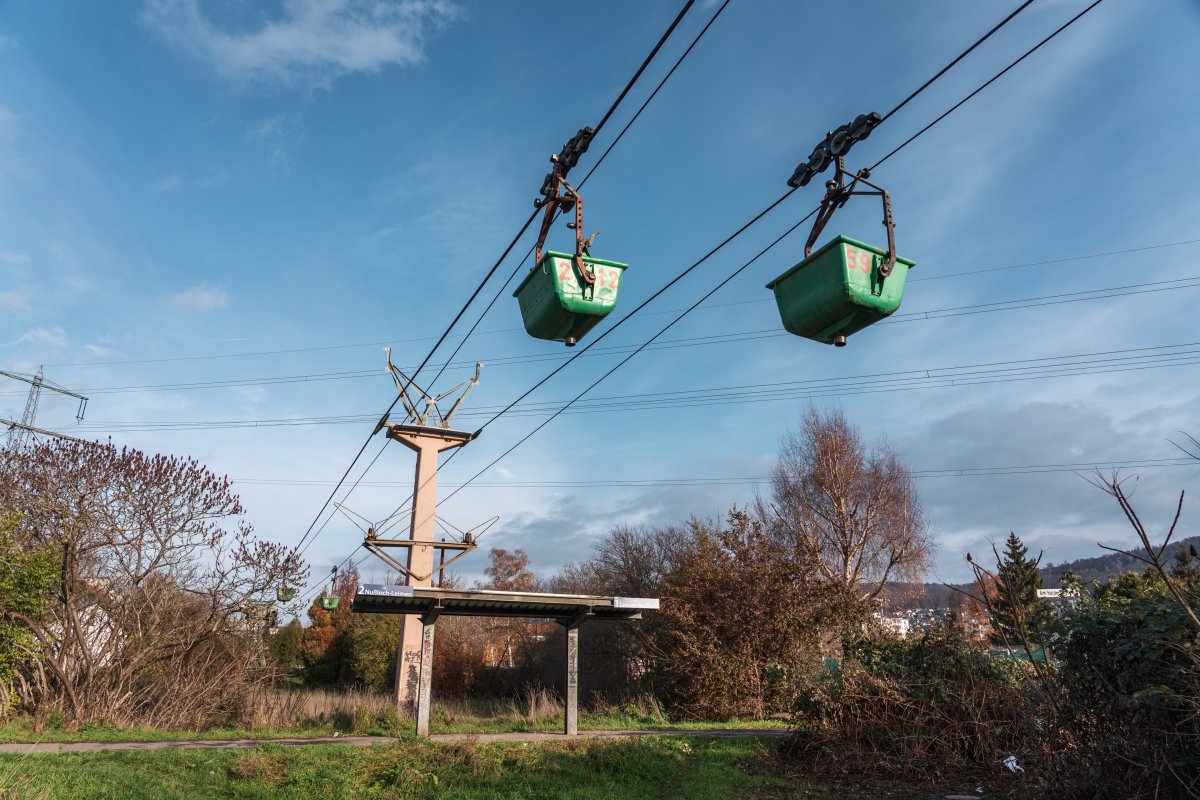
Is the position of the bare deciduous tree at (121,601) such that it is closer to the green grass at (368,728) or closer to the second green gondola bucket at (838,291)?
the green grass at (368,728)

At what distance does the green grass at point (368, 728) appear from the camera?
38.6 feet

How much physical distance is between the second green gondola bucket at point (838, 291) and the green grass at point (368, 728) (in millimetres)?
10886

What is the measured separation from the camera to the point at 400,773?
804 centimetres

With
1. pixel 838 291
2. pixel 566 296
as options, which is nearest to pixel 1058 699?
pixel 838 291

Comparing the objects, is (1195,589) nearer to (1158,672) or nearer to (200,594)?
(1158,672)

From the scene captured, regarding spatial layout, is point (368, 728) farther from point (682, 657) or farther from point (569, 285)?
point (569, 285)

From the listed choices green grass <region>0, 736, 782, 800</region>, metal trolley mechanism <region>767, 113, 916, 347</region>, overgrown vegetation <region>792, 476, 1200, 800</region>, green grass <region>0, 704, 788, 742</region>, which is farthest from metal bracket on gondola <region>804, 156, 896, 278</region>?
green grass <region>0, 704, 788, 742</region>

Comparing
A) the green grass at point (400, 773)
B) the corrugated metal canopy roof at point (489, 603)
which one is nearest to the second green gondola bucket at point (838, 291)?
the green grass at point (400, 773)

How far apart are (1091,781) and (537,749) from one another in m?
6.36

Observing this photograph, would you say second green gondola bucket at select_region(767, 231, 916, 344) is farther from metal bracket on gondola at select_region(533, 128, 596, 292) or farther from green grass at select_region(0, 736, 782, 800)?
green grass at select_region(0, 736, 782, 800)

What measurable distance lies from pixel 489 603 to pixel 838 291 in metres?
9.50

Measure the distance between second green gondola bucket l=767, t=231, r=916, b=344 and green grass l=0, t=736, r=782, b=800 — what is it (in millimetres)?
5600

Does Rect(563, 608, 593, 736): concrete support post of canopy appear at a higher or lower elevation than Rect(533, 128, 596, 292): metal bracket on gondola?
lower

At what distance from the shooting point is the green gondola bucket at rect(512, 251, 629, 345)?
480 cm
